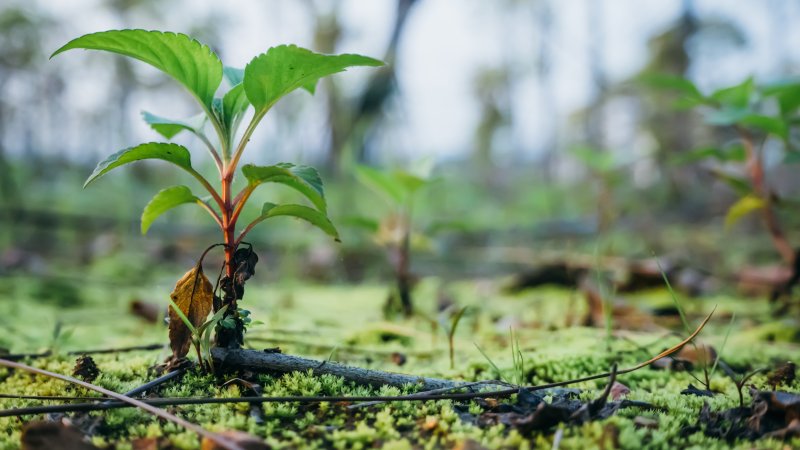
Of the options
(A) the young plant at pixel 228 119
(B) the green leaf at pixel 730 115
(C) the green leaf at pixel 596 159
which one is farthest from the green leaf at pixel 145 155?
(C) the green leaf at pixel 596 159

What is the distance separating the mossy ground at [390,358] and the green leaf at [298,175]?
428mm

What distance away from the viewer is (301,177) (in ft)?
3.48

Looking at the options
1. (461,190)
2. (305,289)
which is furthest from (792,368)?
(461,190)

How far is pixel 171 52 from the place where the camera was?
1045 mm

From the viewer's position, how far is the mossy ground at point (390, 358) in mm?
908

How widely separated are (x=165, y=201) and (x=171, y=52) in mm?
332

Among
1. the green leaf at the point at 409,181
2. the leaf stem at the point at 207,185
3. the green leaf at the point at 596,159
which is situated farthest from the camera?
the green leaf at the point at 596,159

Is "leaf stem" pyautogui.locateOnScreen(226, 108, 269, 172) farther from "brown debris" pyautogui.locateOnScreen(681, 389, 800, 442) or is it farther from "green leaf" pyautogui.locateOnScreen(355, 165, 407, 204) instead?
"green leaf" pyautogui.locateOnScreen(355, 165, 407, 204)

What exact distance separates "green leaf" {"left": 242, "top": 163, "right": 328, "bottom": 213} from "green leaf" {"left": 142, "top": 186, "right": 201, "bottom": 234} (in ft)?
0.54

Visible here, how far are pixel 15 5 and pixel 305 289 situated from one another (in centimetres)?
954

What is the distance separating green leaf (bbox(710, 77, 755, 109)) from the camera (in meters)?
2.03

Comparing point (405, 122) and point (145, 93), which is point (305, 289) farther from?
point (145, 93)

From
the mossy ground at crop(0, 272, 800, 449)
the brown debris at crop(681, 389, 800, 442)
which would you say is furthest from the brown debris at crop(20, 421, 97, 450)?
the brown debris at crop(681, 389, 800, 442)

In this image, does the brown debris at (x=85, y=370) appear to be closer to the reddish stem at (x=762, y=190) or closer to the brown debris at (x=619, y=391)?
the brown debris at (x=619, y=391)
